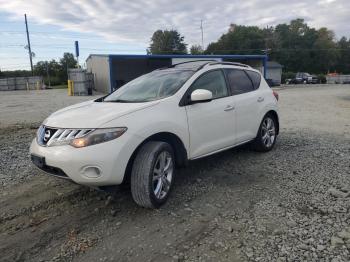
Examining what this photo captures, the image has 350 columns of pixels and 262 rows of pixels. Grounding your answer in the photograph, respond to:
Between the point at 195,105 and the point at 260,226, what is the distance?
1.80 meters

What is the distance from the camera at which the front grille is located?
384 cm

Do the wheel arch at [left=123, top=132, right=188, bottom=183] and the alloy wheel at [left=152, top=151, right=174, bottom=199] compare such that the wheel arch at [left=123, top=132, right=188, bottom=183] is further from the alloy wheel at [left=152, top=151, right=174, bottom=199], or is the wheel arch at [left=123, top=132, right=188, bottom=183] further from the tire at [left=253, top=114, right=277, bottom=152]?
the tire at [left=253, top=114, right=277, bottom=152]

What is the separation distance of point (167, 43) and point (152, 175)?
321ft

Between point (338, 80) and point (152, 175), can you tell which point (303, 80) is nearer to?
point (338, 80)

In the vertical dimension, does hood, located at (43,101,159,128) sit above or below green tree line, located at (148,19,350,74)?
below

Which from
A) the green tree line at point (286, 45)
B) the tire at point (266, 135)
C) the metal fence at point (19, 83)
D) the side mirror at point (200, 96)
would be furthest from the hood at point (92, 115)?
the green tree line at point (286, 45)

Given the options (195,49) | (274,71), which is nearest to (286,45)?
(195,49)

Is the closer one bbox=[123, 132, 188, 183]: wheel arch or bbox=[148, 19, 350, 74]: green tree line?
bbox=[123, 132, 188, 183]: wheel arch

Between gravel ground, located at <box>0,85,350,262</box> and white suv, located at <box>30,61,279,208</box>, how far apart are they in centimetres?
43

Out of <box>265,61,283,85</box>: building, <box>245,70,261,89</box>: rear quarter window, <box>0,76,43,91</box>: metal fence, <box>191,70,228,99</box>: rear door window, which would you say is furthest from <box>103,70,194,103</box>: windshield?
<box>265,61,283,85</box>: building

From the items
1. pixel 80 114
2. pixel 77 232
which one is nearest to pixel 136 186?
pixel 77 232

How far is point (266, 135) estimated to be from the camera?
661cm

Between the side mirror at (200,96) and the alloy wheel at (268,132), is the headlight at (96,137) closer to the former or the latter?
the side mirror at (200,96)

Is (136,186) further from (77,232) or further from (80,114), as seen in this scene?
(80,114)
